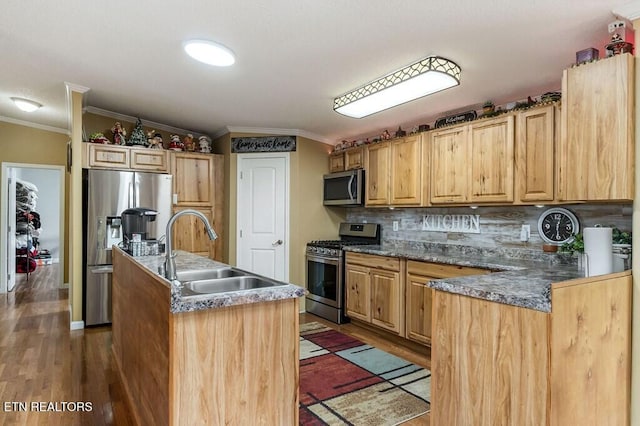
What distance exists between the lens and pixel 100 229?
4016 mm

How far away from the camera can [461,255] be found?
11.0 feet

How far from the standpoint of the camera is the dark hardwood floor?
2.20m

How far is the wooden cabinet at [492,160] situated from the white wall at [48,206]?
9.50 m

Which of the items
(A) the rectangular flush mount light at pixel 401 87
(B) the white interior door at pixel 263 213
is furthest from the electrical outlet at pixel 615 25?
(B) the white interior door at pixel 263 213

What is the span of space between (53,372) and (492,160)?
12.7ft

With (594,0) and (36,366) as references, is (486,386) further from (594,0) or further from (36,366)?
(36,366)

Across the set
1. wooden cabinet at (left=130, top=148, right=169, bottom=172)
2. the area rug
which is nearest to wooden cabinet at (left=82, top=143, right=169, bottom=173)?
wooden cabinet at (left=130, top=148, right=169, bottom=172)

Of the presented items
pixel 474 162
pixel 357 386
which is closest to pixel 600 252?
pixel 474 162

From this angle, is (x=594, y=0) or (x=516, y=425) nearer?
(x=516, y=425)

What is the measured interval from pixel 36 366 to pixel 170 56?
2669 millimetres

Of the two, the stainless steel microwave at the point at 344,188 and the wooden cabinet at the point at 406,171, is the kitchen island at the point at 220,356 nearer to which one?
the wooden cabinet at the point at 406,171

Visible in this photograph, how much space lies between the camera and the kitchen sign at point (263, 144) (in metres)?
4.71

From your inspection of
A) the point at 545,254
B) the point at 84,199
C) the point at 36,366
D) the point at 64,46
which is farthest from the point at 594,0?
the point at 84,199

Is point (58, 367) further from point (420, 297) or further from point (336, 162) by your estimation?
point (336, 162)
